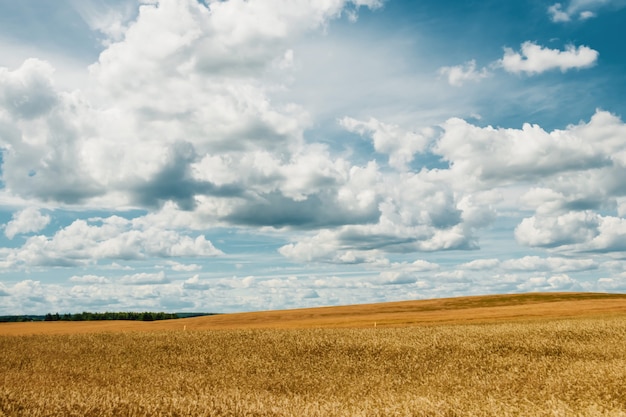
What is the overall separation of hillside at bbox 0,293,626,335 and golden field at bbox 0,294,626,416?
15453 millimetres

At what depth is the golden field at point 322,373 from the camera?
1119cm

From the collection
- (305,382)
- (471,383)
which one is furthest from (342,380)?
(471,383)

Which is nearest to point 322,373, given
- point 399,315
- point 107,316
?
point 399,315

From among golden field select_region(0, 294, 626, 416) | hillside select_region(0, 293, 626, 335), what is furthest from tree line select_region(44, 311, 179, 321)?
golden field select_region(0, 294, 626, 416)

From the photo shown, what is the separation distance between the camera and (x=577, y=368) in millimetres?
20453

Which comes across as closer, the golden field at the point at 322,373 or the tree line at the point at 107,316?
the golden field at the point at 322,373

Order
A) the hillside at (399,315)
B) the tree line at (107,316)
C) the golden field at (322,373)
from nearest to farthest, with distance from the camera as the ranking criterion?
the golden field at (322,373) < the hillside at (399,315) < the tree line at (107,316)

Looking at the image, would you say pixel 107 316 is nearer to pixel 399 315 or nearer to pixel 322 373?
pixel 399 315

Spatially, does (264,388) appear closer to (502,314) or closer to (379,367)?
(379,367)

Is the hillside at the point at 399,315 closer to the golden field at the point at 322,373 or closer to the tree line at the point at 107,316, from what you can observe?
the golden field at the point at 322,373

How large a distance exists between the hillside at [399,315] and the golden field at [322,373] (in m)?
15.5

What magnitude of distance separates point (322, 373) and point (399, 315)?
44.1 metres

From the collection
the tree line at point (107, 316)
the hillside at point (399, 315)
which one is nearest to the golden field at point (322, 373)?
the hillside at point (399, 315)

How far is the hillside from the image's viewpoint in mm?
52625
